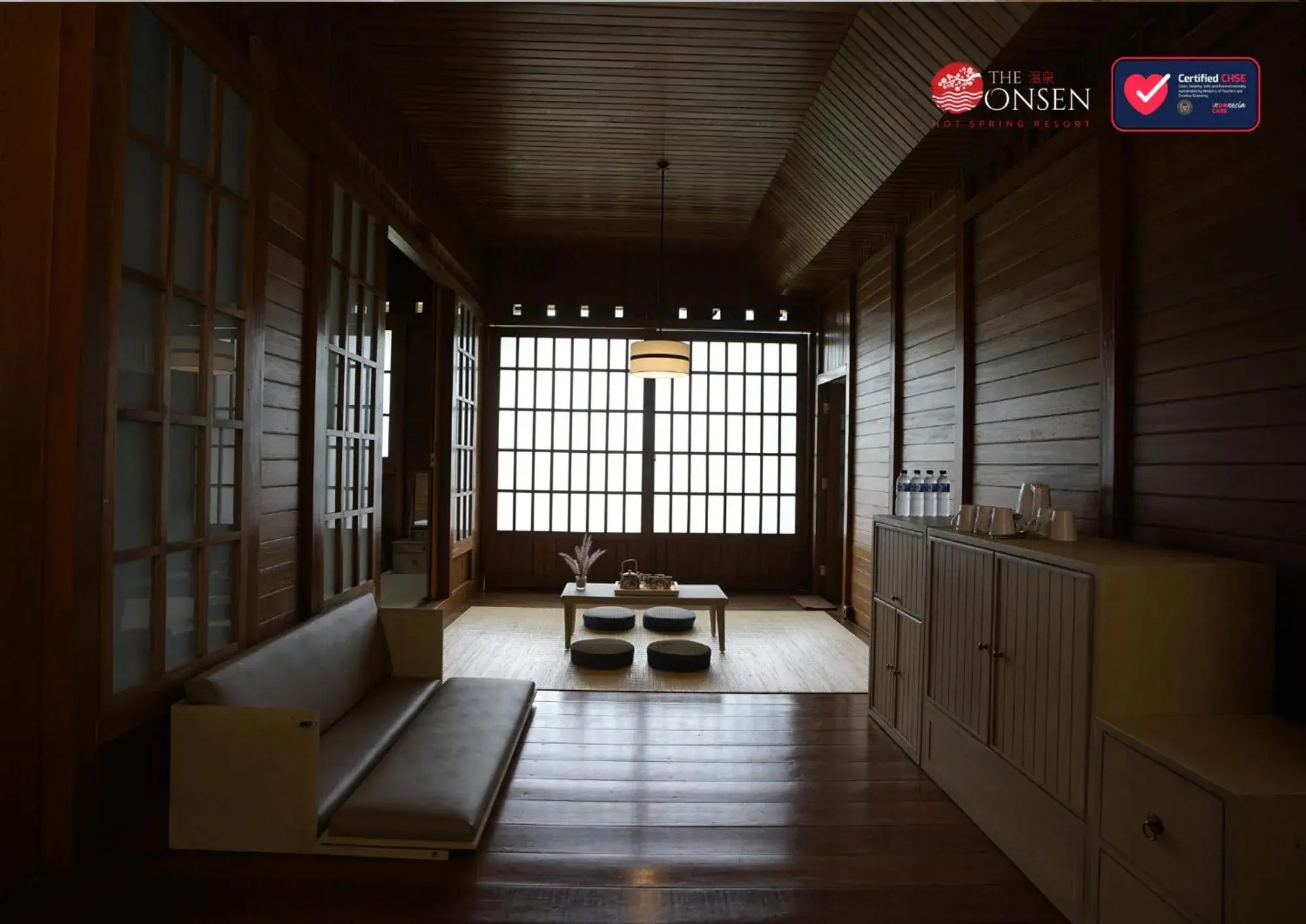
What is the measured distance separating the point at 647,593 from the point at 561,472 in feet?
8.68

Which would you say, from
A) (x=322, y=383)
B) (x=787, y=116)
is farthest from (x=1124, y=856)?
(x=787, y=116)

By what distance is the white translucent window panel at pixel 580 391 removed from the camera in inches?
306

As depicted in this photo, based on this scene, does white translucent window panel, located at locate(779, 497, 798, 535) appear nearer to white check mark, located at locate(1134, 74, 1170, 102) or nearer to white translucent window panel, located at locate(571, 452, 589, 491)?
white translucent window panel, located at locate(571, 452, 589, 491)

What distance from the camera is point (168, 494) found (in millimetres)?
2498

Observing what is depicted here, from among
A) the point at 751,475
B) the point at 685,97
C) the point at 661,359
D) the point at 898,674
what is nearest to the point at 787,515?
the point at 751,475

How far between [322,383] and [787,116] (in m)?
2.90

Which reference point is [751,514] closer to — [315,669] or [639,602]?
[639,602]

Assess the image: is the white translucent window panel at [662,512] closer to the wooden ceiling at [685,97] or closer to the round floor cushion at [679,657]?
the wooden ceiling at [685,97]

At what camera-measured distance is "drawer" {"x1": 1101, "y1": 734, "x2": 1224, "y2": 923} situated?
1663 mm

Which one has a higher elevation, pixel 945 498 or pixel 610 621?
pixel 945 498

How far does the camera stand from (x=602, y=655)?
4613mm

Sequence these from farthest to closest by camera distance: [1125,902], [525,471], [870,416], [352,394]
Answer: [525,471]
[870,416]
[352,394]
[1125,902]

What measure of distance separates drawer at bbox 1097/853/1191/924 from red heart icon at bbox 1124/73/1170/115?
2.42 metres

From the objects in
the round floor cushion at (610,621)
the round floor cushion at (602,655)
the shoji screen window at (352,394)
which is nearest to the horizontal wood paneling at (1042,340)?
the round floor cushion at (602,655)
